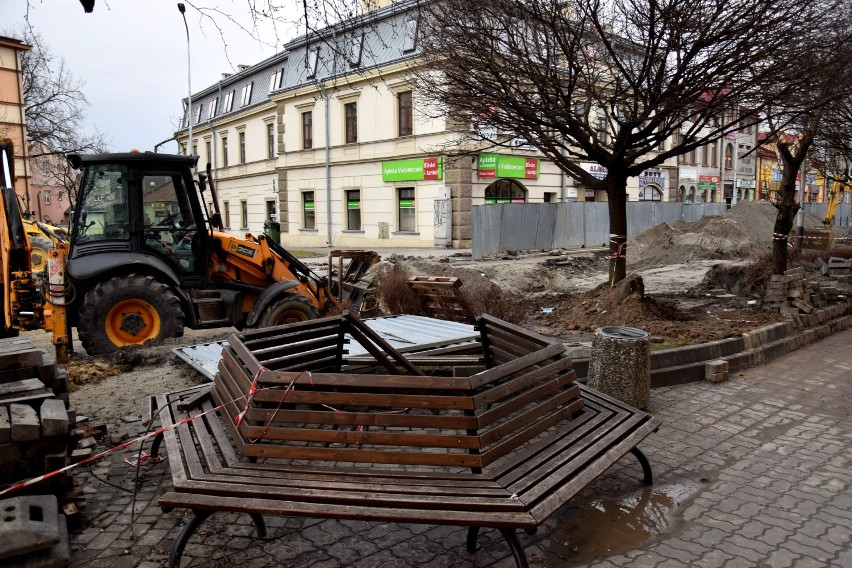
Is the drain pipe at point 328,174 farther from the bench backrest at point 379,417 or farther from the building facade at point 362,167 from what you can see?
the bench backrest at point 379,417

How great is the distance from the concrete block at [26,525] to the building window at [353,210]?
2757 cm

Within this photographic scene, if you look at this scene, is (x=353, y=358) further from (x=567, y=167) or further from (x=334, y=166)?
(x=334, y=166)

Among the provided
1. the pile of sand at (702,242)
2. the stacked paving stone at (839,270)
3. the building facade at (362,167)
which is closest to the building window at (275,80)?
the building facade at (362,167)

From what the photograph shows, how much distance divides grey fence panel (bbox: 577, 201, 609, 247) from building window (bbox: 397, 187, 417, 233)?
734cm

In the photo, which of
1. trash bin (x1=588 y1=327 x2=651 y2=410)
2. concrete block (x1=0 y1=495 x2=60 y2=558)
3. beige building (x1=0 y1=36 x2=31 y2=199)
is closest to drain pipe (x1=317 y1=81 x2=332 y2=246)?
beige building (x1=0 y1=36 x2=31 y2=199)

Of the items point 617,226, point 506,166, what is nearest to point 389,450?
point 617,226

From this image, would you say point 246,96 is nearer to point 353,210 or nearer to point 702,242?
point 353,210

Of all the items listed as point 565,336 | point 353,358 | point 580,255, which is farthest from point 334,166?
point 353,358

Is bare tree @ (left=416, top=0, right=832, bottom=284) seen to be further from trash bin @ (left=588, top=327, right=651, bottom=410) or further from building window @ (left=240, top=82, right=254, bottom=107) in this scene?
building window @ (left=240, top=82, right=254, bottom=107)

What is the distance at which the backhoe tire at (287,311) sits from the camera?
27.5 feet

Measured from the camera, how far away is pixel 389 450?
349cm

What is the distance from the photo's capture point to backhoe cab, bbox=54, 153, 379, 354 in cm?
786

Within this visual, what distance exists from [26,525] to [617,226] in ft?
30.1

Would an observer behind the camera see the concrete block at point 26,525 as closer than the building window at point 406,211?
Yes
